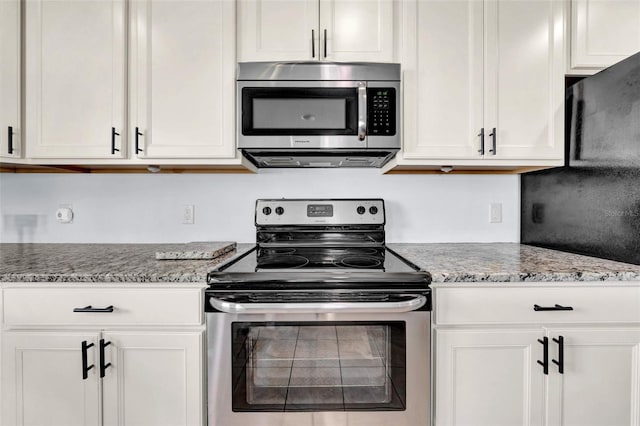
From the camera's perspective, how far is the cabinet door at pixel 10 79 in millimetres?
1516

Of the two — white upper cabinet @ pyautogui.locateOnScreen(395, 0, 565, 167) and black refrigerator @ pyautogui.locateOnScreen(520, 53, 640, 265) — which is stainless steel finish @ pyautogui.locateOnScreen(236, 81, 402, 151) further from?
black refrigerator @ pyautogui.locateOnScreen(520, 53, 640, 265)

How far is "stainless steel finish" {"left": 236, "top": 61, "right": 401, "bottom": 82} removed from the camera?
5.01ft

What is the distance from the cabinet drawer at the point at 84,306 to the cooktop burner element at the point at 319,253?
0.58ft

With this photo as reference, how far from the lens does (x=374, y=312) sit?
120 cm

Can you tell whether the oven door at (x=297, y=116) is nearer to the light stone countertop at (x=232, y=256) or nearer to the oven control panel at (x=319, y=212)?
the oven control panel at (x=319, y=212)

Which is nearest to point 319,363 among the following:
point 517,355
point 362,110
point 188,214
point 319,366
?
point 319,366

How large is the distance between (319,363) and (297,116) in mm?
1046

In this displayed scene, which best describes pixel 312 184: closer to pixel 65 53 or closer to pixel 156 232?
pixel 156 232

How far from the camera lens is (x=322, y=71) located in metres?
1.53

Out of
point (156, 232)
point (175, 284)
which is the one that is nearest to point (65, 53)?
point (156, 232)

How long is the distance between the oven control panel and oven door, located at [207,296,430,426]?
Result: 0.72 meters

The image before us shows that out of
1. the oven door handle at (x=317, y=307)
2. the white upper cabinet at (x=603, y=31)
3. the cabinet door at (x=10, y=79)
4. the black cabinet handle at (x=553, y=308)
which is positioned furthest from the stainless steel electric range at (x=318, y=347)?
the white upper cabinet at (x=603, y=31)

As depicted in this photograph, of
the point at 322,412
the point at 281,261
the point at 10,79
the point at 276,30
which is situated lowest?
the point at 322,412

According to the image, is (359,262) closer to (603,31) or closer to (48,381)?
(48,381)
